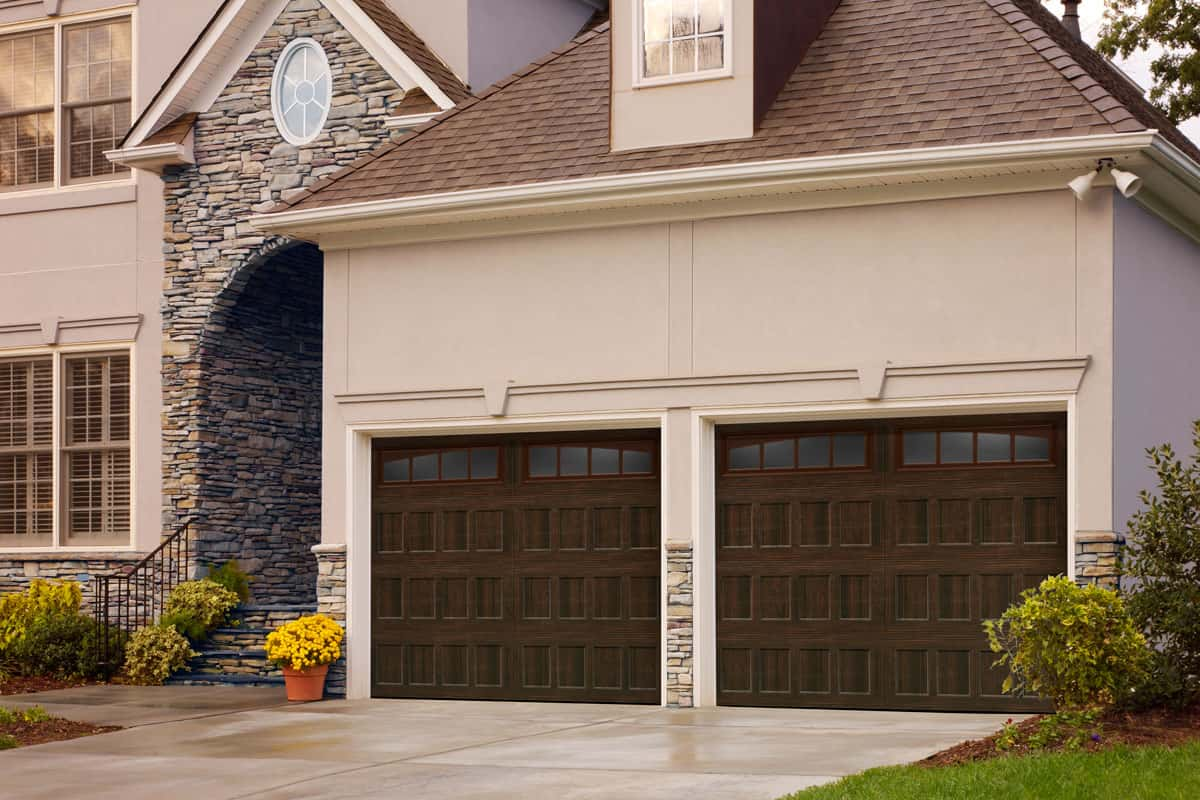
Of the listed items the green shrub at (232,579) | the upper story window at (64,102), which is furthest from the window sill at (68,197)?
the green shrub at (232,579)

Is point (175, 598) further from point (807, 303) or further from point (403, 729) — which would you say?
point (807, 303)

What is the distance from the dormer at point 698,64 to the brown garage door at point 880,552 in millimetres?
2906

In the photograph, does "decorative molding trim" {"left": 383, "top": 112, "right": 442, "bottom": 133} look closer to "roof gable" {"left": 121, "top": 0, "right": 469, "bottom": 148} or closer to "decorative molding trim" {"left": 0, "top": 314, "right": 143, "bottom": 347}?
"roof gable" {"left": 121, "top": 0, "right": 469, "bottom": 148}

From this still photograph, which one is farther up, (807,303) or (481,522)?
(807,303)

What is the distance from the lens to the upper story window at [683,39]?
53.7ft

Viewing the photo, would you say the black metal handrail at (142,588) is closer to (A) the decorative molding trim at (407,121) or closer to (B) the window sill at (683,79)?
(A) the decorative molding trim at (407,121)

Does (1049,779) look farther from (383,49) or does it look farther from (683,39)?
(383,49)

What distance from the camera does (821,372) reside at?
15.3 meters

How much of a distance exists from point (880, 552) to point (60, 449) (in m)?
11.1

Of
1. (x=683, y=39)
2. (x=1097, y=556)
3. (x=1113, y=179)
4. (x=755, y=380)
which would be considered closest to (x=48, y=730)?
(x=755, y=380)

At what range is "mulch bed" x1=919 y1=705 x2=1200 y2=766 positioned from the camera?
10.9 m

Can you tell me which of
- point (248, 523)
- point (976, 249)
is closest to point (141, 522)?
point (248, 523)

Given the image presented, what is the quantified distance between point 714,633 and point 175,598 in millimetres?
6964

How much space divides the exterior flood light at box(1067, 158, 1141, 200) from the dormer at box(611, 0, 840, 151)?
10.2 ft
